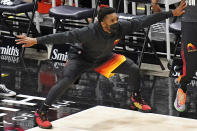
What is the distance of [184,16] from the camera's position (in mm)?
6336

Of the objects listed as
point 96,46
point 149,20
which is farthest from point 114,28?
point 149,20

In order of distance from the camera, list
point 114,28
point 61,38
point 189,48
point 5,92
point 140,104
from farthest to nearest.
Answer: point 5,92
point 140,104
point 189,48
point 114,28
point 61,38

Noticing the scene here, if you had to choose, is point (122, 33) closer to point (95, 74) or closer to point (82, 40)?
point (82, 40)

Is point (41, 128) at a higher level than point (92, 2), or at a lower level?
lower

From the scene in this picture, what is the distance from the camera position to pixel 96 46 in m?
5.96

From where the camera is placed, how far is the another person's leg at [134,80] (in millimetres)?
6285

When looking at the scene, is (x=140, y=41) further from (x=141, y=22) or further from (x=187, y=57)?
(x=141, y=22)

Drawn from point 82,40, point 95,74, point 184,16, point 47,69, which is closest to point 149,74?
point 95,74

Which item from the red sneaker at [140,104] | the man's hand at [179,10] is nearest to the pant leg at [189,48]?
the man's hand at [179,10]

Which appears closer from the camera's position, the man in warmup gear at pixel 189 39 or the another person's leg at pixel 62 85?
the another person's leg at pixel 62 85

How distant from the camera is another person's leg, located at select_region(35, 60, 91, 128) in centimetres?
593

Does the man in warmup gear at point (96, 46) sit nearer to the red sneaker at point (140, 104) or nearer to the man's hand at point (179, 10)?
the man's hand at point (179, 10)

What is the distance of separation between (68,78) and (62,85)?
9cm

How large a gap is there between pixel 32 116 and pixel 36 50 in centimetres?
289
